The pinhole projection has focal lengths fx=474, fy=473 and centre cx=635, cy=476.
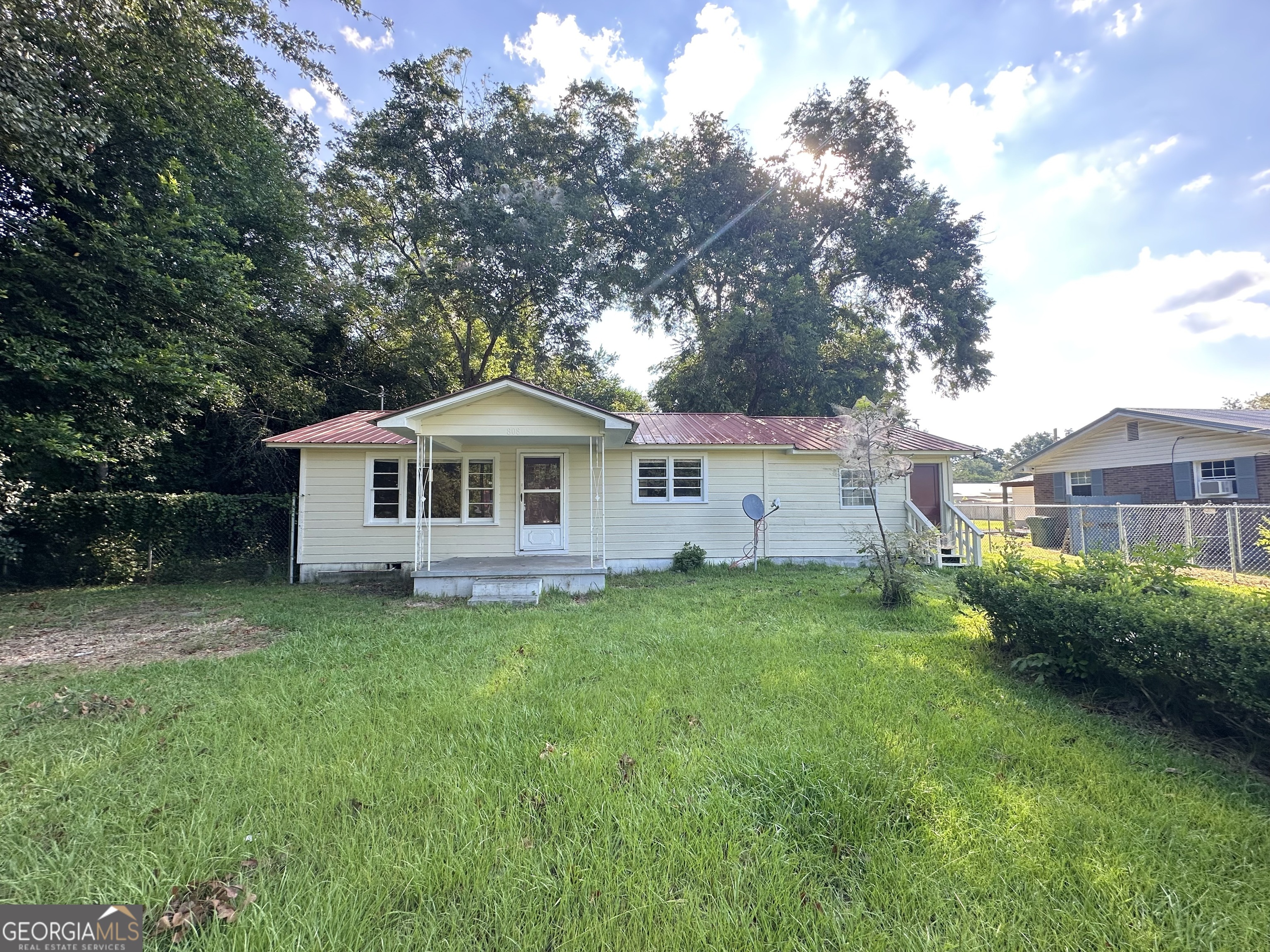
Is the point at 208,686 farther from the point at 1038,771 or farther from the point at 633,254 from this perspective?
the point at 633,254

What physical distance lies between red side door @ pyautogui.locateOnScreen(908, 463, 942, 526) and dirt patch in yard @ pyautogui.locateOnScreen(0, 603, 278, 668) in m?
13.3

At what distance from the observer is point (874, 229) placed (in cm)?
1850

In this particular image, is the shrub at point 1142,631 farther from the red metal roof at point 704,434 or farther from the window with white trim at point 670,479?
the window with white trim at point 670,479

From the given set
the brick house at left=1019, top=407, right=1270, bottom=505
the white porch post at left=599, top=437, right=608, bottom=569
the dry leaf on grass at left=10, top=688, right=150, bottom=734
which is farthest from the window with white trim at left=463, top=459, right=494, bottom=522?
the brick house at left=1019, top=407, right=1270, bottom=505

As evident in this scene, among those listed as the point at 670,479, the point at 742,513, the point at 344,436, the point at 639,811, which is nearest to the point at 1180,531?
the point at 742,513

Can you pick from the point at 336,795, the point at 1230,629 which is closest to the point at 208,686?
the point at 336,795

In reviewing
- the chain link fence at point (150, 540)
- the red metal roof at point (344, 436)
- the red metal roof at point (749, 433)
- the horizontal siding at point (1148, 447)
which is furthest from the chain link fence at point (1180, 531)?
the chain link fence at point (150, 540)

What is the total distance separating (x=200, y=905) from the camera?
1836mm

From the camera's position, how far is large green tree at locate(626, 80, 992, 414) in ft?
58.2

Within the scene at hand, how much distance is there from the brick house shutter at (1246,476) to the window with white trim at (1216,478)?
0.09m

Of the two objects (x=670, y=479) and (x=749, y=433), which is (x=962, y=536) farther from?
A: (x=670, y=479)

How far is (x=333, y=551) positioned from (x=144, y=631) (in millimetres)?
4163

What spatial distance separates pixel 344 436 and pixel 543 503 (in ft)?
15.1

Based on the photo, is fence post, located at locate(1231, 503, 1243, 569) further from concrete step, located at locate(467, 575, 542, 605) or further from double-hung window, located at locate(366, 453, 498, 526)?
double-hung window, located at locate(366, 453, 498, 526)
